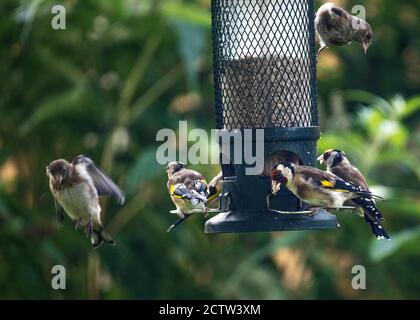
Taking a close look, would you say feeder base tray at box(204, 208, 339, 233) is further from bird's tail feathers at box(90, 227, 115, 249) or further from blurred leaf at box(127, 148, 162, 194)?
blurred leaf at box(127, 148, 162, 194)

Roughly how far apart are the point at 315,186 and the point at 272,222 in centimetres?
32

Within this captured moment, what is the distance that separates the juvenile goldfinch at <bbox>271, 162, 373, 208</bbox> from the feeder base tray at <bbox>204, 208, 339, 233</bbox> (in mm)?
88

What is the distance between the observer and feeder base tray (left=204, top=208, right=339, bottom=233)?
20.6ft

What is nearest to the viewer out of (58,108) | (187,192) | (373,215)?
(187,192)

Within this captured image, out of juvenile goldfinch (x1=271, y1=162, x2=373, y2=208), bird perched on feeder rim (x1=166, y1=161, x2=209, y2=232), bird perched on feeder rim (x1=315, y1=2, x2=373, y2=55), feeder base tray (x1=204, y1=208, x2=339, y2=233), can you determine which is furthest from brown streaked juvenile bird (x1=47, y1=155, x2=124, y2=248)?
bird perched on feeder rim (x1=315, y1=2, x2=373, y2=55)

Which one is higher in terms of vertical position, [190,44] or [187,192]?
[190,44]

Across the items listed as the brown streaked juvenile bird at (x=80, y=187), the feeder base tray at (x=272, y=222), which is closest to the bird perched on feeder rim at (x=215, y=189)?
the feeder base tray at (x=272, y=222)

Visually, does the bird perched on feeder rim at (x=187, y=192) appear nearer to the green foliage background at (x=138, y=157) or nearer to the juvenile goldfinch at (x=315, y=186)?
the juvenile goldfinch at (x=315, y=186)

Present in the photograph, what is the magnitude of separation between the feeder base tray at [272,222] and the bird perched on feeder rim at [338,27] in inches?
41.6

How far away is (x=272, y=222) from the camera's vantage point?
633 cm

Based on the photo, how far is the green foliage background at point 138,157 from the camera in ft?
28.0

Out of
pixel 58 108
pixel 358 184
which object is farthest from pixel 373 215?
pixel 58 108

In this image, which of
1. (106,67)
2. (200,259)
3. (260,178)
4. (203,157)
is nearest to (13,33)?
(106,67)

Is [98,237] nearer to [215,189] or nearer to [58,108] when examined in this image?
[215,189]
